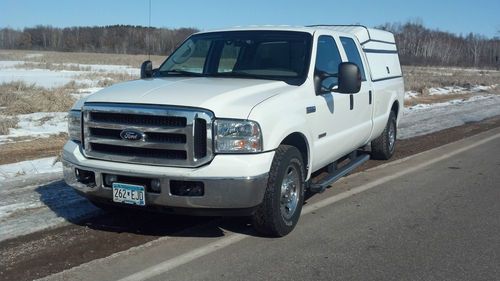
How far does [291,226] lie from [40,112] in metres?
11.1

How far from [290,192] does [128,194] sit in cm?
153

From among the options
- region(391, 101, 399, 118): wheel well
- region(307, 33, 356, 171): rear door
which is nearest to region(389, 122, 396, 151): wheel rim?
region(391, 101, 399, 118): wheel well

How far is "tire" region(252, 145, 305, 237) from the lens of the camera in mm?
4844

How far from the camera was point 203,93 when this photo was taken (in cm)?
478

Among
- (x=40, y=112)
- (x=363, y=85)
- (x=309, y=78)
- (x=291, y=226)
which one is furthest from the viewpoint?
(x=40, y=112)

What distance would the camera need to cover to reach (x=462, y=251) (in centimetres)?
488

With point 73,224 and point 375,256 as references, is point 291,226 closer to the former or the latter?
point 375,256

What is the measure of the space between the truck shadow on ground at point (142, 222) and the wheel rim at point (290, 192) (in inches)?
14.8

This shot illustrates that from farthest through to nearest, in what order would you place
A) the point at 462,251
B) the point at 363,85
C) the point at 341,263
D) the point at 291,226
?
the point at 363,85 < the point at 291,226 < the point at 462,251 < the point at 341,263

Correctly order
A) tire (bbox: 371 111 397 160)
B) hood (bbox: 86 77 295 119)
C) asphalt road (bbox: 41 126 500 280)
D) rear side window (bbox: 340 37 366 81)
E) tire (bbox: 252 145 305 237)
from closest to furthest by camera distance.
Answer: asphalt road (bbox: 41 126 500 280) < hood (bbox: 86 77 295 119) < tire (bbox: 252 145 305 237) < rear side window (bbox: 340 37 366 81) < tire (bbox: 371 111 397 160)

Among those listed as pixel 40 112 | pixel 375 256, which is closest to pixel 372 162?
pixel 375 256

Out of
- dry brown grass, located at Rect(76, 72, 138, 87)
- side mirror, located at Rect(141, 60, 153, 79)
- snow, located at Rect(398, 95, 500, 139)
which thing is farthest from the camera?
dry brown grass, located at Rect(76, 72, 138, 87)

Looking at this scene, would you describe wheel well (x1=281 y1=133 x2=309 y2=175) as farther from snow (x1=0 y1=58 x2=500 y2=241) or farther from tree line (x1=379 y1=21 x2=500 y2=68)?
tree line (x1=379 y1=21 x2=500 y2=68)

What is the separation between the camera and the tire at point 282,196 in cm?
484
